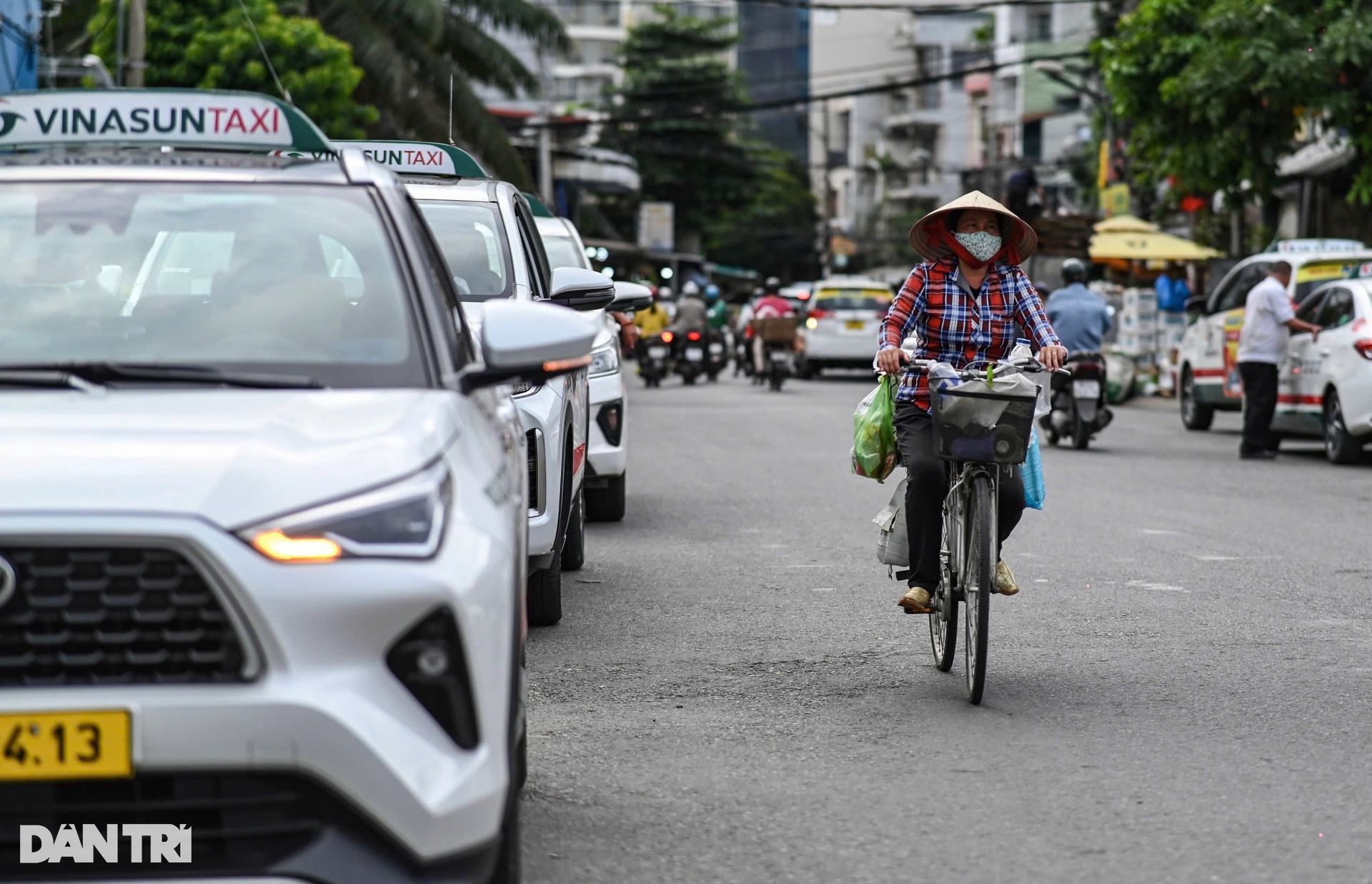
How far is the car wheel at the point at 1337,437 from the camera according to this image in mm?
16172

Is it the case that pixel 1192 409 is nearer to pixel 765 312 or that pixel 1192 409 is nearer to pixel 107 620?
pixel 765 312

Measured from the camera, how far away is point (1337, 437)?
643 inches

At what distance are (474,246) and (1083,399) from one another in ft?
34.1

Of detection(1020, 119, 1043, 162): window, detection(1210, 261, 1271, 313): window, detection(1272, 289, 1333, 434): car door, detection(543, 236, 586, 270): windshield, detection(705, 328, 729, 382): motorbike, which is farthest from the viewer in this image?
detection(1020, 119, 1043, 162): window

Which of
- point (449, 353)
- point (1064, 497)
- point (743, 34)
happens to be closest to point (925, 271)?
point (449, 353)

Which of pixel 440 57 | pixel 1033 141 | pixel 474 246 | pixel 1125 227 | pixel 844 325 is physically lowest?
pixel 844 325

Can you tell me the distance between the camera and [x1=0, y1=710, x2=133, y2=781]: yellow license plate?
319cm

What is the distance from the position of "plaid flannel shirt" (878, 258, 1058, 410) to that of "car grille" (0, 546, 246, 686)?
382cm

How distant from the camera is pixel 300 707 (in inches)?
125

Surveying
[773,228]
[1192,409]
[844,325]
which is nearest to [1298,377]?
[1192,409]

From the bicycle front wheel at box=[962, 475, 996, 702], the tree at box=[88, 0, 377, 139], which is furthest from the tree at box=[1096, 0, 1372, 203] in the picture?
the bicycle front wheel at box=[962, 475, 996, 702]

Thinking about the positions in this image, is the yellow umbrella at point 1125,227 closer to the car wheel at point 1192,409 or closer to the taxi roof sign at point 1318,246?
the car wheel at point 1192,409

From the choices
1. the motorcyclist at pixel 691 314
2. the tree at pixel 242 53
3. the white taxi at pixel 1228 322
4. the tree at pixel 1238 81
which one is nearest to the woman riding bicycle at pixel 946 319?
the white taxi at pixel 1228 322

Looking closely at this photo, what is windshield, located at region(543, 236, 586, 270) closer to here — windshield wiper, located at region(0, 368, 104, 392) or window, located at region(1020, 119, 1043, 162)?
windshield wiper, located at region(0, 368, 104, 392)
